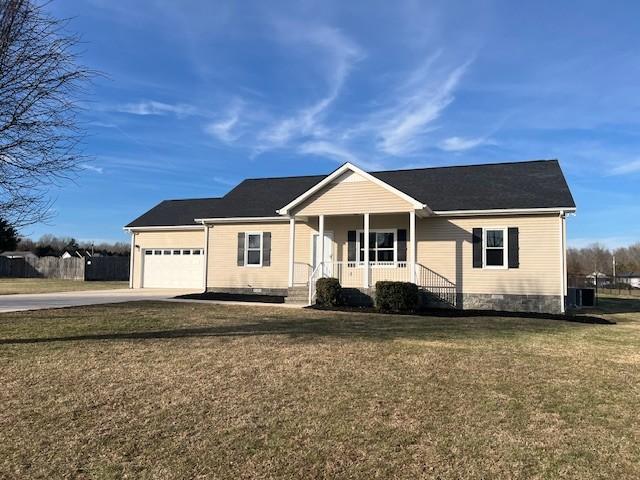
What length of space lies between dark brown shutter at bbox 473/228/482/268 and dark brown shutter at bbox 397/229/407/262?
7.72 ft

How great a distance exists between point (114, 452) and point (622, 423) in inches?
189

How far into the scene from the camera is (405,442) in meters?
4.35

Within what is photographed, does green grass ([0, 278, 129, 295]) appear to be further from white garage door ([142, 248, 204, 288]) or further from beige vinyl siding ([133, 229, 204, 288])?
white garage door ([142, 248, 204, 288])

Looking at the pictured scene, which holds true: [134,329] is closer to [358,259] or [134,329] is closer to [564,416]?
[564,416]

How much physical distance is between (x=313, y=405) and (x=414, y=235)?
11.7 meters

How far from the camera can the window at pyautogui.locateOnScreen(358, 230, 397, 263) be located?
58.3ft

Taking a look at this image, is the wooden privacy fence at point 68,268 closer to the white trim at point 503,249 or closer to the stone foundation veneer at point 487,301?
the stone foundation veneer at point 487,301

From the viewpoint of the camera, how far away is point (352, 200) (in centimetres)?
1698

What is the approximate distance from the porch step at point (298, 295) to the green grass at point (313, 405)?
746 cm

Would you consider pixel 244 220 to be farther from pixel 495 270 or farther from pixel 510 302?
pixel 510 302

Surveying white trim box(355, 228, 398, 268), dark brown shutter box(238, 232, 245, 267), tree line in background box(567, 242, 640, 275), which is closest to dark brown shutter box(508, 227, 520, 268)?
white trim box(355, 228, 398, 268)

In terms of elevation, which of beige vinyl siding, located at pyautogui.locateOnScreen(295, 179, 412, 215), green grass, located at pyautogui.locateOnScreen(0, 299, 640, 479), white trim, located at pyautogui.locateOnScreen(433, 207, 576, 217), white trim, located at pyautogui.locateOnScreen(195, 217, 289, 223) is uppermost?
beige vinyl siding, located at pyautogui.locateOnScreen(295, 179, 412, 215)

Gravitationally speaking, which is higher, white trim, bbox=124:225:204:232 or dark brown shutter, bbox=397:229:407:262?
white trim, bbox=124:225:204:232

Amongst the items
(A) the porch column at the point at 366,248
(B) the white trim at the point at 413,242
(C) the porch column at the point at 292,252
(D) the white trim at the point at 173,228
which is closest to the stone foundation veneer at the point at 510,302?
(B) the white trim at the point at 413,242
